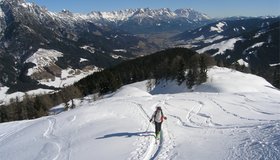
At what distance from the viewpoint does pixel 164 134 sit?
32031 mm

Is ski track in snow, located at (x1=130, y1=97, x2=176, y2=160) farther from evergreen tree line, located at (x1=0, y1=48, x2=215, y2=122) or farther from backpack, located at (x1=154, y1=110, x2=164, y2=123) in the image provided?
evergreen tree line, located at (x1=0, y1=48, x2=215, y2=122)

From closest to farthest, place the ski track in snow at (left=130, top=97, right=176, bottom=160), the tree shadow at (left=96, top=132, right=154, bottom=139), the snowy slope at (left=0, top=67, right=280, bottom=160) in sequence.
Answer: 1. the ski track in snow at (left=130, top=97, right=176, bottom=160)
2. the snowy slope at (left=0, top=67, right=280, bottom=160)
3. the tree shadow at (left=96, top=132, right=154, bottom=139)

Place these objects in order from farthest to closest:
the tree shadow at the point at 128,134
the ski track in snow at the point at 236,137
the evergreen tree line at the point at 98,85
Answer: the evergreen tree line at the point at 98,85
the tree shadow at the point at 128,134
the ski track in snow at the point at 236,137

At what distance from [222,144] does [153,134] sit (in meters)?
6.64

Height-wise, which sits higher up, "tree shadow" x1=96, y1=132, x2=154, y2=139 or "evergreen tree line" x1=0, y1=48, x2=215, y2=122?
"evergreen tree line" x1=0, y1=48, x2=215, y2=122

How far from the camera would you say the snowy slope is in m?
26.1

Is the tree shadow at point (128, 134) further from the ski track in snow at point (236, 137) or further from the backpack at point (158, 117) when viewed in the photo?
the backpack at point (158, 117)

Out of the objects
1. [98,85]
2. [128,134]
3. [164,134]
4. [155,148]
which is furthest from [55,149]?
[98,85]

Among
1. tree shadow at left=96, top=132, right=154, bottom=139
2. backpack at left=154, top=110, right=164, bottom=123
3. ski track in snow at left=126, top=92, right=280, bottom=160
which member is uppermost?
backpack at left=154, top=110, right=164, bottom=123

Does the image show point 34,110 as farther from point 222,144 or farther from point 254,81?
point 222,144

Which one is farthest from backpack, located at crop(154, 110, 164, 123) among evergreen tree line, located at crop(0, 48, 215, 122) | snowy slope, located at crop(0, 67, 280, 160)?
evergreen tree line, located at crop(0, 48, 215, 122)

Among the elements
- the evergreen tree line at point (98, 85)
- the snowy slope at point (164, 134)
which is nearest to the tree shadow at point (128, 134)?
the snowy slope at point (164, 134)

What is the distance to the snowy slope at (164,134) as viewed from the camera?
85.8ft

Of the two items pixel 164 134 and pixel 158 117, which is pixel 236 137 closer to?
pixel 164 134
